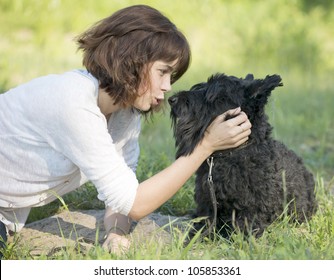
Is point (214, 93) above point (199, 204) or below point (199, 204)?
above

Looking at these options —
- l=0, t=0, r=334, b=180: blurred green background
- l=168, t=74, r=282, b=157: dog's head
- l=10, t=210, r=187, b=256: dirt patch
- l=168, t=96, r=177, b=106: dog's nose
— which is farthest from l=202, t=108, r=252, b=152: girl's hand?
l=0, t=0, r=334, b=180: blurred green background

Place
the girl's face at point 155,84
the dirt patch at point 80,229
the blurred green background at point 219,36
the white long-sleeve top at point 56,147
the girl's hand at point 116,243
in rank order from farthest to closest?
the blurred green background at point 219,36 < the dirt patch at point 80,229 < the girl's face at point 155,84 < the girl's hand at point 116,243 < the white long-sleeve top at point 56,147

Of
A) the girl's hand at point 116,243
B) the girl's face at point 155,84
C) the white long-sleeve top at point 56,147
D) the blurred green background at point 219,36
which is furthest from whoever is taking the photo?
the blurred green background at point 219,36

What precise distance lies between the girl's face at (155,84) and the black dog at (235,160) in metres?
0.10

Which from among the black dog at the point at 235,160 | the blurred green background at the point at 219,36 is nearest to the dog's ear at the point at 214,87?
the black dog at the point at 235,160

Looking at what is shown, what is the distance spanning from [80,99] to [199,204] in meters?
1.13

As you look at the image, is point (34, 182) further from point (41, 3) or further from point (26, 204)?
point (41, 3)

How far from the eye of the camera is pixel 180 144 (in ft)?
13.1

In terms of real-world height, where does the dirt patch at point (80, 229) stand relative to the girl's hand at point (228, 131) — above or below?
below

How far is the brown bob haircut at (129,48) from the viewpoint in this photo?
12.6 ft

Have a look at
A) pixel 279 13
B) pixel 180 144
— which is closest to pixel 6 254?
pixel 180 144

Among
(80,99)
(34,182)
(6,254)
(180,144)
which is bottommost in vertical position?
(6,254)

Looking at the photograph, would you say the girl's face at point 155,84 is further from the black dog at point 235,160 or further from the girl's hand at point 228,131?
the girl's hand at point 228,131

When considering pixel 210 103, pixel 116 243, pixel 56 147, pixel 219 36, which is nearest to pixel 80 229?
pixel 116 243
